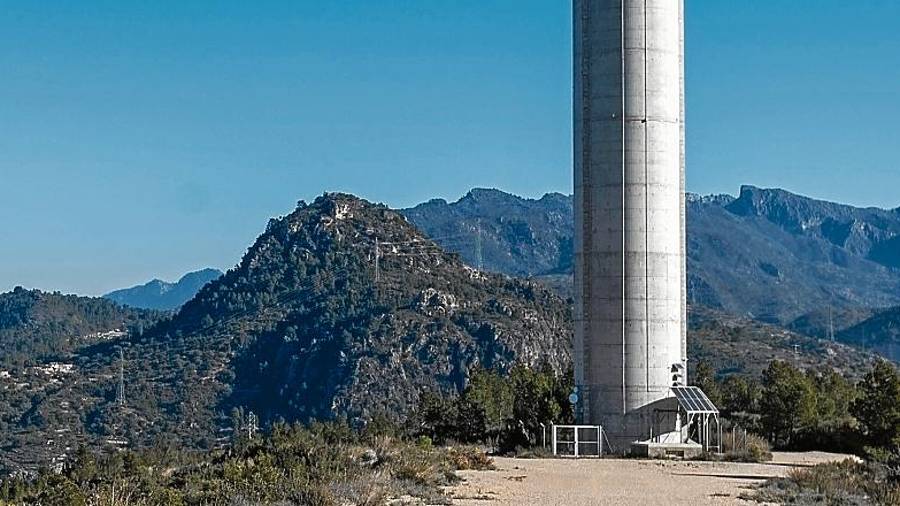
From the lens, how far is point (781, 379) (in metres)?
60.7

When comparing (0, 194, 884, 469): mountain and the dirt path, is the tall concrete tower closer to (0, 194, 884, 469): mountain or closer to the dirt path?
the dirt path

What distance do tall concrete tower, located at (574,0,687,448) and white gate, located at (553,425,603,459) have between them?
51 centimetres

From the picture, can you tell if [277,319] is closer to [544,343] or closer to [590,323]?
[544,343]

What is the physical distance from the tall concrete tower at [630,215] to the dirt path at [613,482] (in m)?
4.89

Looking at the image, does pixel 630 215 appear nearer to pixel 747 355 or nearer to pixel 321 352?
pixel 321 352

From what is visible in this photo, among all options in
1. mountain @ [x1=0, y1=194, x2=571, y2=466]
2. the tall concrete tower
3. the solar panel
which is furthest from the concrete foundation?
mountain @ [x1=0, y1=194, x2=571, y2=466]

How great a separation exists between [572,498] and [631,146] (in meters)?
20.3

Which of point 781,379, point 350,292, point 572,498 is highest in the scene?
point 350,292

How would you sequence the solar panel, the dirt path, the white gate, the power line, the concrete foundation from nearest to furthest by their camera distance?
the dirt path → the concrete foundation → the solar panel → the white gate → the power line

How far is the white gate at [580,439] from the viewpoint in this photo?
4841 cm

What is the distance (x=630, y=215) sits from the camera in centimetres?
4862

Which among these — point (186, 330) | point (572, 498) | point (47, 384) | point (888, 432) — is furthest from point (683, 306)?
point (186, 330)

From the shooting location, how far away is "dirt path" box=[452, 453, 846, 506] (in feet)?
99.9

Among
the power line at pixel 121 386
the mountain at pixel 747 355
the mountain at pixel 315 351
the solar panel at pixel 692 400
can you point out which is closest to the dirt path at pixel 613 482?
the solar panel at pixel 692 400
